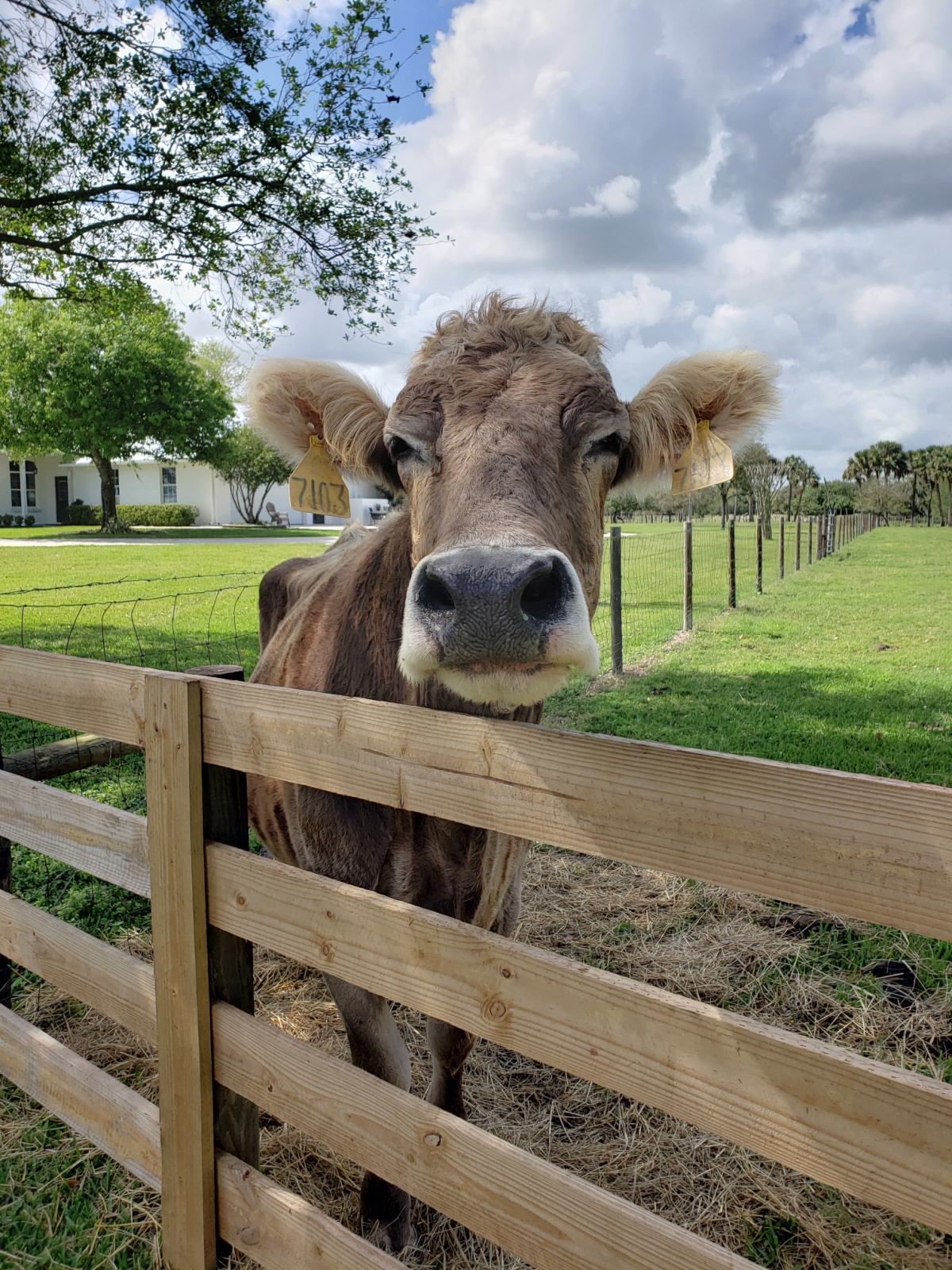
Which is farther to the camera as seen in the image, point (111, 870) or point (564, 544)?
point (111, 870)

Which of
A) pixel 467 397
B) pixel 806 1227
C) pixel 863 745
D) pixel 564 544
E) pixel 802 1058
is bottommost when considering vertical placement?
pixel 806 1227

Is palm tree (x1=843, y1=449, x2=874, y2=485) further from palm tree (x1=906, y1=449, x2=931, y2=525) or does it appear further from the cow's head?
the cow's head

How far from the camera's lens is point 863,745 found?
6.52 metres

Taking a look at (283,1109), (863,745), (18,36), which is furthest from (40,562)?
(283,1109)

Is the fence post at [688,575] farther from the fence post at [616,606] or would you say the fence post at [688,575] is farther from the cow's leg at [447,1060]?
the cow's leg at [447,1060]

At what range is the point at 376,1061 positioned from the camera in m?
2.46

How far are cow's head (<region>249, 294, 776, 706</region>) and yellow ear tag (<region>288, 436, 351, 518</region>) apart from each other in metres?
0.08

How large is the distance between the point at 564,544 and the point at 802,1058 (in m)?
1.27

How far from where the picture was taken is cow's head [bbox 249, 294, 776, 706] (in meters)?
1.60

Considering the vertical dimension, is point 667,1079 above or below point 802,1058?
below

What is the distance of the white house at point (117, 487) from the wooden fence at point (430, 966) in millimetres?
44576

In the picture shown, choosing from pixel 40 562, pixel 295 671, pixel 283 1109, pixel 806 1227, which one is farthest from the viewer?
pixel 40 562

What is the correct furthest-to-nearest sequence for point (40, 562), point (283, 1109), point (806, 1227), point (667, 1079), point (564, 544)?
1. point (40, 562)
2. point (806, 1227)
3. point (564, 544)
4. point (283, 1109)
5. point (667, 1079)

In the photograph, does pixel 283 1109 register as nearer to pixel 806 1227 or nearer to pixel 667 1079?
pixel 667 1079
